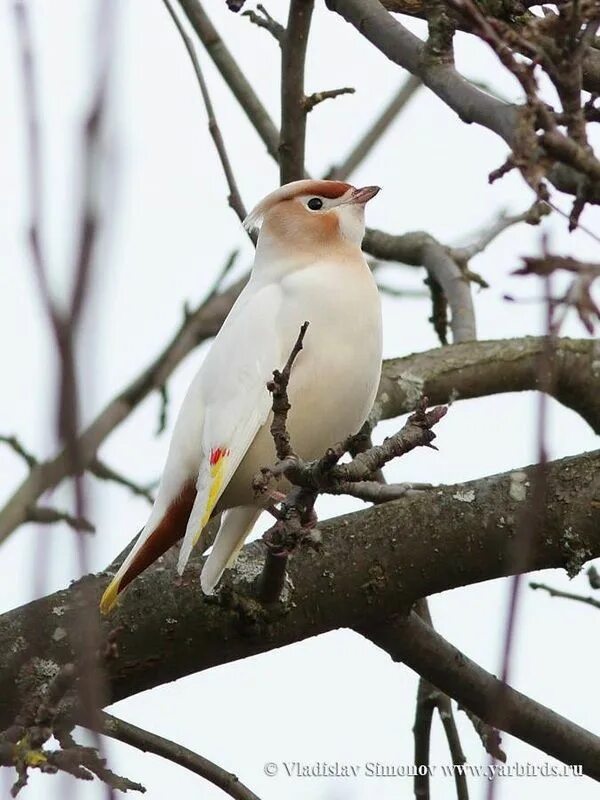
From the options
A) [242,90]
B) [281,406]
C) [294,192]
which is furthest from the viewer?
[242,90]

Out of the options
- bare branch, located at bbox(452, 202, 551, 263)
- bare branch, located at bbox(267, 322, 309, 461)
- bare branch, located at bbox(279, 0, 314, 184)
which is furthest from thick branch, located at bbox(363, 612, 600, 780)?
bare branch, located at bbox(452, 202, 551, 263)

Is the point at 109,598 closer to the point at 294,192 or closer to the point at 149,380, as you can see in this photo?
the point at 294,192

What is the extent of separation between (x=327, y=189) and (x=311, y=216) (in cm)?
15

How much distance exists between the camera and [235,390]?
14.5 feet

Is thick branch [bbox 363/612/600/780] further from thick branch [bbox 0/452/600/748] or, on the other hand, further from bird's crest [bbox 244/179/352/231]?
bird's crest [bbox 244/179/352/231]

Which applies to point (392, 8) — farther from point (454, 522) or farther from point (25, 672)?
point (25, 672)

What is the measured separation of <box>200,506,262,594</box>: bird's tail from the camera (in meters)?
3.92

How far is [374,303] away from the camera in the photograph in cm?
480

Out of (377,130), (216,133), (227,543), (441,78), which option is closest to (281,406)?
(441,78)

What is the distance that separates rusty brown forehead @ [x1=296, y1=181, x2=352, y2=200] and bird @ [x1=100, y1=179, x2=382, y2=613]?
2.21 ft

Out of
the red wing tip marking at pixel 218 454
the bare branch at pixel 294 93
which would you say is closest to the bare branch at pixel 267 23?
the bare branch at pixel 294 93

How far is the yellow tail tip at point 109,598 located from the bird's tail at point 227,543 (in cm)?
25

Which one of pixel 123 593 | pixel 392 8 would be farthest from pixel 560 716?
pixel 392 8

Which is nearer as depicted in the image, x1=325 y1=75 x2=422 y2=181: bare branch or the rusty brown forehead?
the rusty brown forehead
